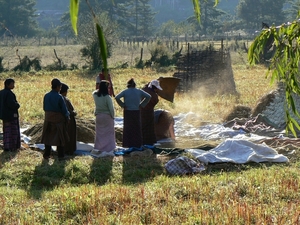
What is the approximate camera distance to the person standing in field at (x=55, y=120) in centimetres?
987

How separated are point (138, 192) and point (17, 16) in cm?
5787

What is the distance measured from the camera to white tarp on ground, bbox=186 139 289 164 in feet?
31.9

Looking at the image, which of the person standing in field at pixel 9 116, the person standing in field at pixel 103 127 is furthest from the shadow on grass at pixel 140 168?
the person standing in field at pixel 9 116

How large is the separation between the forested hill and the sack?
9977 centimetres

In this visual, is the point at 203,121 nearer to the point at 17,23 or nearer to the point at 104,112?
the point at 104,112

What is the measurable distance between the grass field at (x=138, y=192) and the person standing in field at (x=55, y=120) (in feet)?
0.99

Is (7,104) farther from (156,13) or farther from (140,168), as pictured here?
(156,13)

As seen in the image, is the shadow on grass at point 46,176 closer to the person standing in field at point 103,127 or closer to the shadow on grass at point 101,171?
the shadow on grass at point 101,171

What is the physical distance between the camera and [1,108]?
10469 mm

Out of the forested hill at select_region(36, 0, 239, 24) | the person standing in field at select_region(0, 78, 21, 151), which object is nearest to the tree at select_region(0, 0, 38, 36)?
the forested hill at select_region(36, 0, 239, 24)

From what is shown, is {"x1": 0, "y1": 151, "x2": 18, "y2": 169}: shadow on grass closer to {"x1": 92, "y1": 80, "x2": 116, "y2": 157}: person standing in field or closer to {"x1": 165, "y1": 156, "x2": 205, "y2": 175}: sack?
{"x1": 92, "y1": 80, "x2": 116, "y2": 157}: person standing in field

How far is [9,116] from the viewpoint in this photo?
10.5m

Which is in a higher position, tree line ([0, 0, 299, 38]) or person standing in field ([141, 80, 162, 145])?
tree line ([0, 0, 299, 38])

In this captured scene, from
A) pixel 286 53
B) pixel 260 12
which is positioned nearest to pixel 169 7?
pixel 260 12
